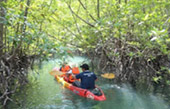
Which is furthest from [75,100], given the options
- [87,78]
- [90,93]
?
[87,78]

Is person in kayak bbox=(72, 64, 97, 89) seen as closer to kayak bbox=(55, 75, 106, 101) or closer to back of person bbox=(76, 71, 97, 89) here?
back of person bbox=(76, 71, 97, 89)

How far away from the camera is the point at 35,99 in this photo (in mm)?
6355

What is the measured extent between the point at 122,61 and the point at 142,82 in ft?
4.94

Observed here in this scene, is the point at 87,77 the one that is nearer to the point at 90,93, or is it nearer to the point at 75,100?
the point at 90,93

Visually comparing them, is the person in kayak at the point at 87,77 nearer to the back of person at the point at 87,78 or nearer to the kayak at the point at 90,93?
the back of person at the point at 87,78

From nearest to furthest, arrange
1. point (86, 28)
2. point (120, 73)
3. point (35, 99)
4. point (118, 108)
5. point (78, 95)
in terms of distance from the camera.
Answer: point (118, 108) → point (35, 99) → point (78, 95) → point (120, 73) → point (86, 28)

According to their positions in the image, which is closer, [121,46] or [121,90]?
[121,90]

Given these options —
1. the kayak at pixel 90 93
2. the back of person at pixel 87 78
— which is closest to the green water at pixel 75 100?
the kayak at pixel 90 93

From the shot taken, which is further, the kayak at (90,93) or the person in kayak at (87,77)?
the person in kayak at (87,77)

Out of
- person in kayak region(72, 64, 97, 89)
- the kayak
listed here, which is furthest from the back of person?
the kayak

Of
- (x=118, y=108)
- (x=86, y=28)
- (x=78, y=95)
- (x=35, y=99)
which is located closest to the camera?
(x=118, y=108)

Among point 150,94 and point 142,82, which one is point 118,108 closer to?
point 150,94

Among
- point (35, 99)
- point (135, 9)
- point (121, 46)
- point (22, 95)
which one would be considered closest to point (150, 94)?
point (121, 46)

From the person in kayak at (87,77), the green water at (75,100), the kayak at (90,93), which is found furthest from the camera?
the person in kayak at (87,77)
